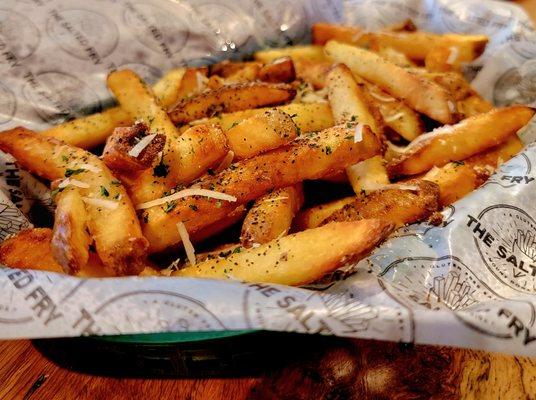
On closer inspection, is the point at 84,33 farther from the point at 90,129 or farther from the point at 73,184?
the point at 73,184

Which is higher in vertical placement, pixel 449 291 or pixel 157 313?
pixel 157 313

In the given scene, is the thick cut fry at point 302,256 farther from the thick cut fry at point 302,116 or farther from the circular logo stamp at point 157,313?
the thick cut fry at point 302,116

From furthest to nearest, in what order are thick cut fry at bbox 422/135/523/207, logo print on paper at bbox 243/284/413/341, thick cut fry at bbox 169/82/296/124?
thick cut fry at bbox 169/82/296/124 < thick cut fry at bbox 422/135/523/207 < logo print on paper at bbox 243/284/413/341

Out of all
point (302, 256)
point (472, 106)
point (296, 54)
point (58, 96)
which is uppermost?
point (58, 96)

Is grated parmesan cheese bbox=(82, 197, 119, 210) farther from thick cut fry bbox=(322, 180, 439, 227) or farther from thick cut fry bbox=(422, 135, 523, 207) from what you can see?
thick cut fry bbox=(422, 135, 523, 207)

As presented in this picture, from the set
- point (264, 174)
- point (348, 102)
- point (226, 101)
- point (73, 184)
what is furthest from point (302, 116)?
point (73, 184)

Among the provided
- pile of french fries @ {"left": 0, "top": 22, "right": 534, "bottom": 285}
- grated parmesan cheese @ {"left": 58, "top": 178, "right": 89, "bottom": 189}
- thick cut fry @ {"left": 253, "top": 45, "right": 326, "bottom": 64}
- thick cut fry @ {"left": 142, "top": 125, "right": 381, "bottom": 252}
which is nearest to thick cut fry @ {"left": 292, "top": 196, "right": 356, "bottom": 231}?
pile of french fries @ {"left": 0, "top": 22, "right": 534, "bottom": 285}
